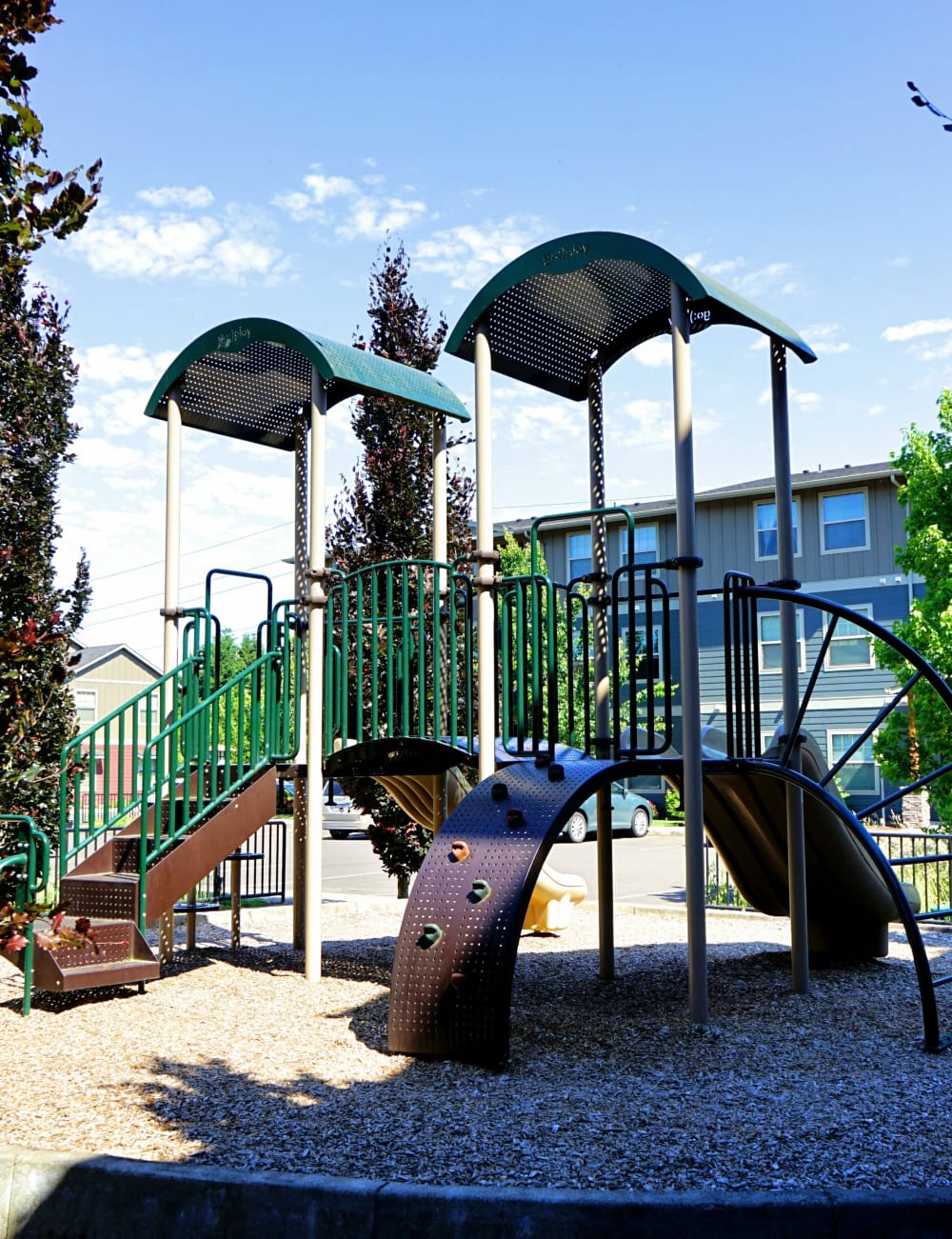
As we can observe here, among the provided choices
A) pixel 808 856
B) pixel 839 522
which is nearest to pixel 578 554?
pixel 839 522

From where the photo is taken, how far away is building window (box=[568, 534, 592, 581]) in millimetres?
29831

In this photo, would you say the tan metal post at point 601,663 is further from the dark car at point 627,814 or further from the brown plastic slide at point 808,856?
the dark car at point 627,814

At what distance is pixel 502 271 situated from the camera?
24.8 ft

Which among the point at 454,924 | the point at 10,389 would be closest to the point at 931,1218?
the point at 454,924

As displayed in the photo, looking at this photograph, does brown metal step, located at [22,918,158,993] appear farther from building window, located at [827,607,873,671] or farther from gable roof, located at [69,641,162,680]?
gable roof, located at [69,641,162,680]

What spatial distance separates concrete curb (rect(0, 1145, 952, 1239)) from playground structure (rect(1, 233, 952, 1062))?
2.02 m

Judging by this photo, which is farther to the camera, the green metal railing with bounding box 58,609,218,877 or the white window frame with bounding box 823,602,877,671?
the white window frame with bounding box 823,602,877,671

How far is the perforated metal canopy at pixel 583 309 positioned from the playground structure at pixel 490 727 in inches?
0.8

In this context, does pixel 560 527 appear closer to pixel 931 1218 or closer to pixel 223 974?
pixel 223 974

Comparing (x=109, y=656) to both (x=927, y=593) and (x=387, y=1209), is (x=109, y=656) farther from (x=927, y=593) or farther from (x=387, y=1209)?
(x=387, y=1209)

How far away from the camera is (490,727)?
7238 millimetres

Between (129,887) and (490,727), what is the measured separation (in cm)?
263

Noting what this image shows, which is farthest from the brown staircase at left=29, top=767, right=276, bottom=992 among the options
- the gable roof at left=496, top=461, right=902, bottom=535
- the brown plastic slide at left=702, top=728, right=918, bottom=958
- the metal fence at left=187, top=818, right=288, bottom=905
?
the gable roof at left=496, top=461, right=902, bottom=535

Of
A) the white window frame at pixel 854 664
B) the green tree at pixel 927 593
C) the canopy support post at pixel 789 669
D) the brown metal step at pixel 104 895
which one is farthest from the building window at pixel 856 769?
the brown metal step at pixel 104 895
